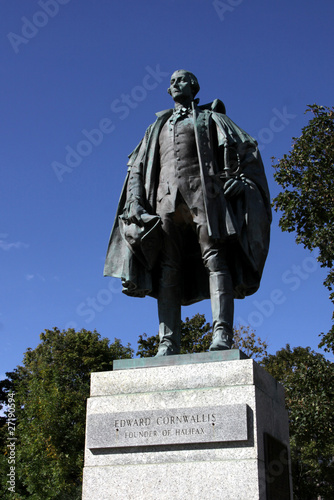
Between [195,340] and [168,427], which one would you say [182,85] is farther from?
[195,340]

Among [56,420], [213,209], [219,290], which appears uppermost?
[56,420]

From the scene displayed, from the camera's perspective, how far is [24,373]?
39.7 m

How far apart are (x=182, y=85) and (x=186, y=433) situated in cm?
402

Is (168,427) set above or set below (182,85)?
below

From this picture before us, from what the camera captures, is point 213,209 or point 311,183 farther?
point 311,183

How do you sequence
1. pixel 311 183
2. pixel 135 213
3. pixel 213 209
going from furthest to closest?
pixel 311 183 → pixel 135 213 → pixel 213 209

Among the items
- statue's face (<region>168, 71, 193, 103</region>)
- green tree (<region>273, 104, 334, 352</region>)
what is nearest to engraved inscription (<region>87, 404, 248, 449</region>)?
statue's face (<region>168, 71, 193, 103</region>)

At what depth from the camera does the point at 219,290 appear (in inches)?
250

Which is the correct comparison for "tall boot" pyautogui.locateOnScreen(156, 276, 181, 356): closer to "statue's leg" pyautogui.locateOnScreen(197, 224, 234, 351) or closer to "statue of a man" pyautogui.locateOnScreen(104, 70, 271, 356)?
"statue of a man" pyautogui.locateOnScreen(104, 70, 271, 356)

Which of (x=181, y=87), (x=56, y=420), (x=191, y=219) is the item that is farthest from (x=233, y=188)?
(x=56, y=420)

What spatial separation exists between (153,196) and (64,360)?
30.5 metres

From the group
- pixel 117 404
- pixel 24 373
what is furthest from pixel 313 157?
pixel 24 373

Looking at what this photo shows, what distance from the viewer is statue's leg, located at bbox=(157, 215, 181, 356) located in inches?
265

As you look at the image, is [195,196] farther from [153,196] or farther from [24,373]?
[24,373]
